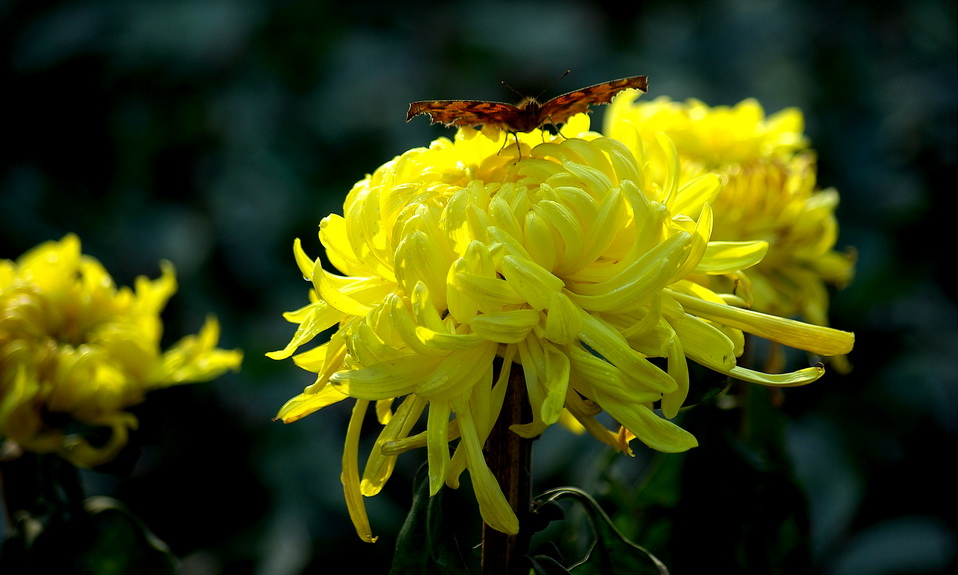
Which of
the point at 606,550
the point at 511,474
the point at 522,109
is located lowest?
the point at 606,550

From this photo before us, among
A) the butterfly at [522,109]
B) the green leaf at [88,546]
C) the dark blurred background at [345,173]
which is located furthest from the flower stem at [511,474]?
the dark blurred background at [345,173]


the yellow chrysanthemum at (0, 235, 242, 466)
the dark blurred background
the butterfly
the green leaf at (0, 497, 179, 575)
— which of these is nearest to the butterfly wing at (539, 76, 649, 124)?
the butterfly

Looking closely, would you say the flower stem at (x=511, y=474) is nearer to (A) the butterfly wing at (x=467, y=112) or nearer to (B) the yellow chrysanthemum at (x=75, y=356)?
(A) the butterfly wing at (x=467, y=112)

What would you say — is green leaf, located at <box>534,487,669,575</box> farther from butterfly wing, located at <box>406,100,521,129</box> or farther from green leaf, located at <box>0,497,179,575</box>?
green leaf, located at <box>0,497,179,575</box>

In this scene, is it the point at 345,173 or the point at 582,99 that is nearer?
the point at 582,99

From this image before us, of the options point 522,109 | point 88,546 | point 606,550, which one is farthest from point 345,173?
point 606,550

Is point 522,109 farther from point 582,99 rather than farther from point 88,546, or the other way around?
point 88,546
